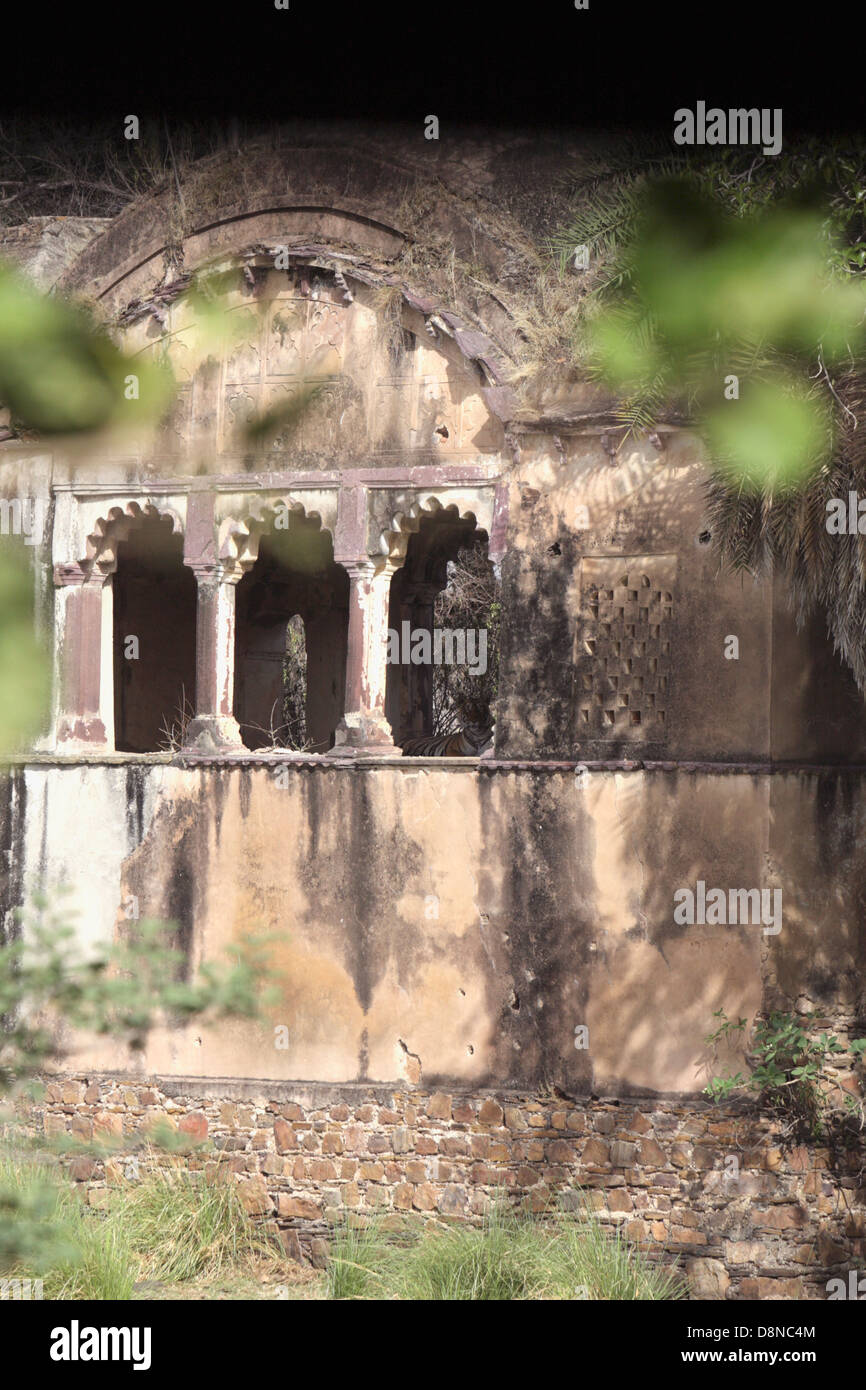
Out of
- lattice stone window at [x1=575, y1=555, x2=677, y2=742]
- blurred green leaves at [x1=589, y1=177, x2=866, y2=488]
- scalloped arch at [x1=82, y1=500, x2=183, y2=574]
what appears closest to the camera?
blurred green leaves at [x1=589, y1=177, x2=866, y2=488]

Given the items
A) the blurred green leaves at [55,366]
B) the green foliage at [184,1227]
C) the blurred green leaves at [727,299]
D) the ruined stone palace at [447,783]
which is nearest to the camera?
the blurred green leaves at [727,299]

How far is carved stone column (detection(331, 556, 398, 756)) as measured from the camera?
10.4 meters

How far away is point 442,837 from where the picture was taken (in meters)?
10.0

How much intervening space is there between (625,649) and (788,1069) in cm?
266

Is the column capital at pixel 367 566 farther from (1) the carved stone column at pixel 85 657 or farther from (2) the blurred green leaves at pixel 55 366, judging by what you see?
(2) the blurred green leaves at pixel 55 366

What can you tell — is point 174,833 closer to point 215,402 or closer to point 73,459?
point 215,402

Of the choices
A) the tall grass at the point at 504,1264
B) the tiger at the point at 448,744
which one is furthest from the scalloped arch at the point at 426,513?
the tall grass at the point at 504,1264

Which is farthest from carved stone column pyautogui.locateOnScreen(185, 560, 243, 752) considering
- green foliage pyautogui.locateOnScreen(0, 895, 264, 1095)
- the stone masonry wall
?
green foliage pyautogui.locateOnScreen(0, 895, 264, 1095)

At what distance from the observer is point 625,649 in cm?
988

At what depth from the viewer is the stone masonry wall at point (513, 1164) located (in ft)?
30.5

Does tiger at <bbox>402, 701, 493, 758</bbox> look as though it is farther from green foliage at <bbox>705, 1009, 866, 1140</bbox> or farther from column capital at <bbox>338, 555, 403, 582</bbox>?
green foliage at <bbox>705, 1009, 866, 1140</bbox>

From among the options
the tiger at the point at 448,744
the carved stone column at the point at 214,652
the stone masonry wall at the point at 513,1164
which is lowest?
the stone masonry wall at the point at 513,1164

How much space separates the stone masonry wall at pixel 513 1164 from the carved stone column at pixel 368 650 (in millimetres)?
2286

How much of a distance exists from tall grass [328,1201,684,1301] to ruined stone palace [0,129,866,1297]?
21cm
